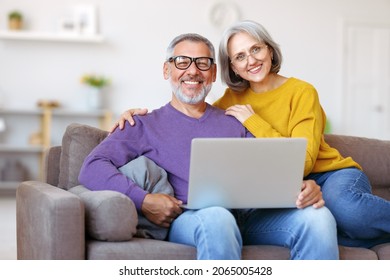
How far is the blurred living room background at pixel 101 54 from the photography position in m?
7.46

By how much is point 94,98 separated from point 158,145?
5.05 meters

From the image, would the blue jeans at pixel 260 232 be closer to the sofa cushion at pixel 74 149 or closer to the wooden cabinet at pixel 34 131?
the sofa cushion at pixel 74 149

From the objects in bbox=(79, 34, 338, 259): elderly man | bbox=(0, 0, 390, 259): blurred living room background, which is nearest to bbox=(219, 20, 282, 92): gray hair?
bbox=(79, 34, 338, 259): elderly man

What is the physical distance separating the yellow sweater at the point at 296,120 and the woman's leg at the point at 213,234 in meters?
0.52

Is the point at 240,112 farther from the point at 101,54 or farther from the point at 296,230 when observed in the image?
the point at 101,54

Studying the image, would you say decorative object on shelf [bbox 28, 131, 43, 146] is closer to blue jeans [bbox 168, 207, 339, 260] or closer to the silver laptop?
blue jeans [bbox 168, 207, 339, 260]

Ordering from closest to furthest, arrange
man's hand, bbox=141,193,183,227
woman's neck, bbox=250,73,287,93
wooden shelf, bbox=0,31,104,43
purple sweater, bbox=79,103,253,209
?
1. man's hand, bbox=141,193,183,227
2. purple sweater, bbox=79,103,253,209
3. woman's neck, bbox=250,73,287,93
4. wooden shelf, bbox=0,31,104,43

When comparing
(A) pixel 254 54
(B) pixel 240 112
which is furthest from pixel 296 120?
(A) pixel 254 54

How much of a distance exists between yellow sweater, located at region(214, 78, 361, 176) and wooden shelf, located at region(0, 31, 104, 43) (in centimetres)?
485

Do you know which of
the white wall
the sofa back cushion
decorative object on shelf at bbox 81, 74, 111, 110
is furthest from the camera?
the white wall

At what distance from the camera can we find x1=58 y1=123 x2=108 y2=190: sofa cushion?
2713 millimetres

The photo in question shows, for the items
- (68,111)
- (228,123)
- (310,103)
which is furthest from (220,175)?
(68,111)

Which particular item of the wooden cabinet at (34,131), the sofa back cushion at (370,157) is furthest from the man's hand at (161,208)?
the wooden cabinet at (34,131)

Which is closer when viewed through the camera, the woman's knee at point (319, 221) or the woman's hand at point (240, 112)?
the woman's knee at point (319, 221)
